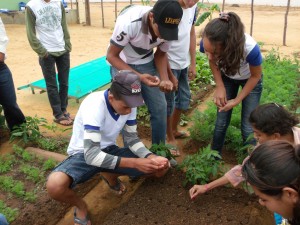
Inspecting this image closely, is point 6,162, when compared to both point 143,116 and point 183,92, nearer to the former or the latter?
point 143,116

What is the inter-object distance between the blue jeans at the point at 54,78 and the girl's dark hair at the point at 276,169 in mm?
3183

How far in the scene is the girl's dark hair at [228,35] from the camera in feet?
7.25

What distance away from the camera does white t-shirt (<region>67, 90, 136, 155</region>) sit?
7.21 feet

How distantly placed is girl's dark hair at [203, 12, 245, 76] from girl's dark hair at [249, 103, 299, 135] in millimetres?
488

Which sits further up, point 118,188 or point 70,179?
point 70,179

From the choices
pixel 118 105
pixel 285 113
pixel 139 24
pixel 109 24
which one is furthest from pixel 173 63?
pixel 109 24

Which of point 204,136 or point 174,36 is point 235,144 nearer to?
point 204,136

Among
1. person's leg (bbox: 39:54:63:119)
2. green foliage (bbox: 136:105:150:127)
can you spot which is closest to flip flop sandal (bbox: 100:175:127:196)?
green foliage (bbox: 136:105:150:127)

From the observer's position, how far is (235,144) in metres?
3.31

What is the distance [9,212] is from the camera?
98.5 inches

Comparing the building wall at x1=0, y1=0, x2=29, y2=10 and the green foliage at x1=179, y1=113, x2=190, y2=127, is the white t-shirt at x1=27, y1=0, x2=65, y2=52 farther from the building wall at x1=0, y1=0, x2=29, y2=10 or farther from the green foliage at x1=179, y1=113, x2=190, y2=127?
the building wall at x1=0, y1=0, x2=29, y2=10

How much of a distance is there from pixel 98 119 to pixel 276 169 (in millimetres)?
1243

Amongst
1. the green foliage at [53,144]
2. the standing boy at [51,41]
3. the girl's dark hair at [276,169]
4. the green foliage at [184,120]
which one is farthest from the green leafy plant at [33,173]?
the girl's dark hair at [276,169]

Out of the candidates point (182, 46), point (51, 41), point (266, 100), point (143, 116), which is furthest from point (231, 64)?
→ point (51, 41)
